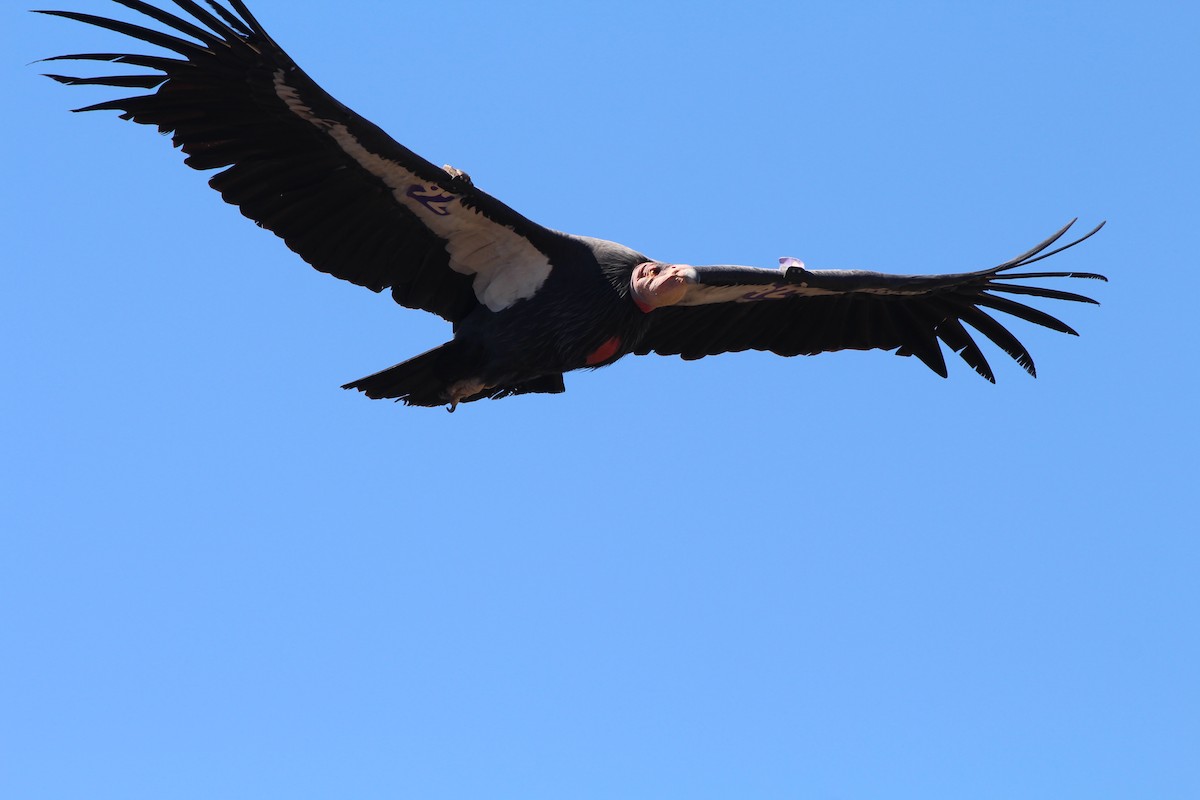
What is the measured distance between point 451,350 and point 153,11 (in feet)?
9.15

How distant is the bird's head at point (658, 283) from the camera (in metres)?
13.3

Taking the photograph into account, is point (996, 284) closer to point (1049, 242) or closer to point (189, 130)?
point (1049, 242)

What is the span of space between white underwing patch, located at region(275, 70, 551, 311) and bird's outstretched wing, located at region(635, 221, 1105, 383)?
4.05 ft

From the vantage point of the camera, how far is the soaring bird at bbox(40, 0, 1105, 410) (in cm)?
1256

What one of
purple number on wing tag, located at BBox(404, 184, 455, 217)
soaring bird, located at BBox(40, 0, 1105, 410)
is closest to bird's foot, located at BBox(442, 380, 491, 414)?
soaring bird, located at BBox(40, 0, 1105, 410)

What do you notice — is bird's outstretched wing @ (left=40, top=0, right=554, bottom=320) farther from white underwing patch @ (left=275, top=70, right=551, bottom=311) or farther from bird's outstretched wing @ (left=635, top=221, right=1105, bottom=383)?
bird's outstretched wing @ (left=635, top=221, right=1105, bottom=383)

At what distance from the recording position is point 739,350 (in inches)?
605

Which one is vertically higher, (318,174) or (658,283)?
(318,174)

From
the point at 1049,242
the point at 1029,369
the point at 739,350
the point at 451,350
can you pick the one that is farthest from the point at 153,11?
the point at 1029,369

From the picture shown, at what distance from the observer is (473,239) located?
44.5 ft

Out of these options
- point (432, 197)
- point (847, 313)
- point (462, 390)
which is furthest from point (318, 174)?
point (847, 313)

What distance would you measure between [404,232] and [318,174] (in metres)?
0.73

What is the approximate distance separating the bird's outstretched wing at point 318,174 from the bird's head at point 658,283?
0.59 meters

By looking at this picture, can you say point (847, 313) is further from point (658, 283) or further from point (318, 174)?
point (318, 174)
